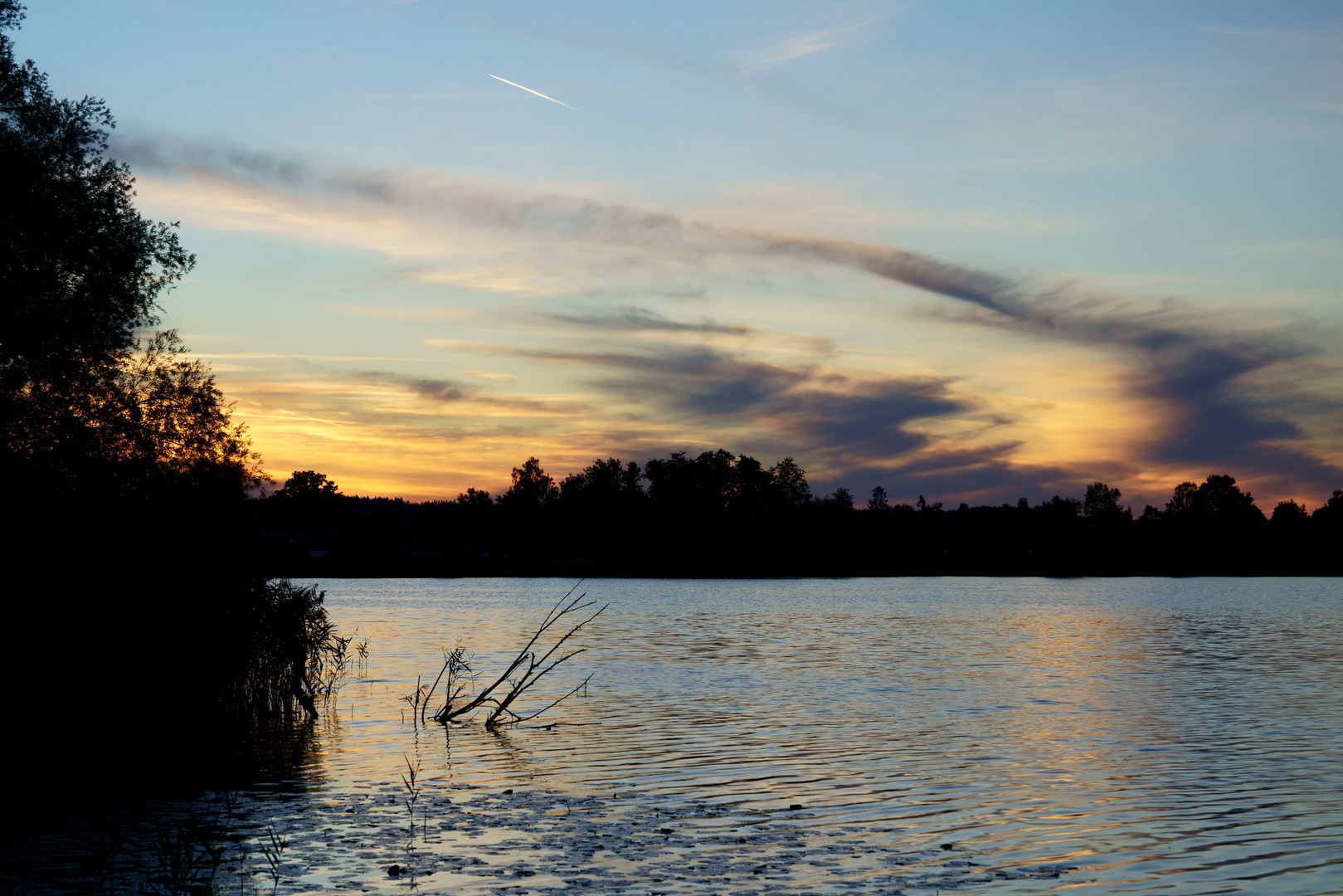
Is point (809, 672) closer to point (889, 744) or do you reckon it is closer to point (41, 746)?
point (889, 744)

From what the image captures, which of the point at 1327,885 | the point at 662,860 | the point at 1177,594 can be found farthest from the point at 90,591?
the point at 1177,594

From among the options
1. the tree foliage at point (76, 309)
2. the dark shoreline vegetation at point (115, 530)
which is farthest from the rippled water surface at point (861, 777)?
the tree foliage at point (76, 309)

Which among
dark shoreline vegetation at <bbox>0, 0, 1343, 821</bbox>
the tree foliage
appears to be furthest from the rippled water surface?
the tree foliage

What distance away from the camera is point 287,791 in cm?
2127

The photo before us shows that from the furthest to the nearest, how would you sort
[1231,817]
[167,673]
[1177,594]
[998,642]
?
[1177,594] → [998,642] → [167,673] → [1231,817]

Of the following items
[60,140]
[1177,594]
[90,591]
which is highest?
[60,140]

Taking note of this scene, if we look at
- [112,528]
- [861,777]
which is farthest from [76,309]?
[861,777]

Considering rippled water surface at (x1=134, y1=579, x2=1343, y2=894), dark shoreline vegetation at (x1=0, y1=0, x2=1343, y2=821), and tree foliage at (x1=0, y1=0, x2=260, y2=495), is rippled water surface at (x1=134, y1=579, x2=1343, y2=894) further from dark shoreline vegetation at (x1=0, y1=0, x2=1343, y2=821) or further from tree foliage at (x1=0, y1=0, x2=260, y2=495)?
tree foliage at (x1=0, y1=0, x2=260, y2=495)

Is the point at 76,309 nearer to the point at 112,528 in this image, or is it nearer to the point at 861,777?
the point at 112,528

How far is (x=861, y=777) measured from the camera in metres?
22.9

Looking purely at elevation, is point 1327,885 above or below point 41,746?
below

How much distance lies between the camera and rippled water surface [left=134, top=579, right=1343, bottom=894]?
15258mm

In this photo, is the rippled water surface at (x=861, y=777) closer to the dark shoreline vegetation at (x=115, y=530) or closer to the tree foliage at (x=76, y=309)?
the dark shoreline vegetation at (x=115, y=530)

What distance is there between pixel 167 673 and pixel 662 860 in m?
12.8
